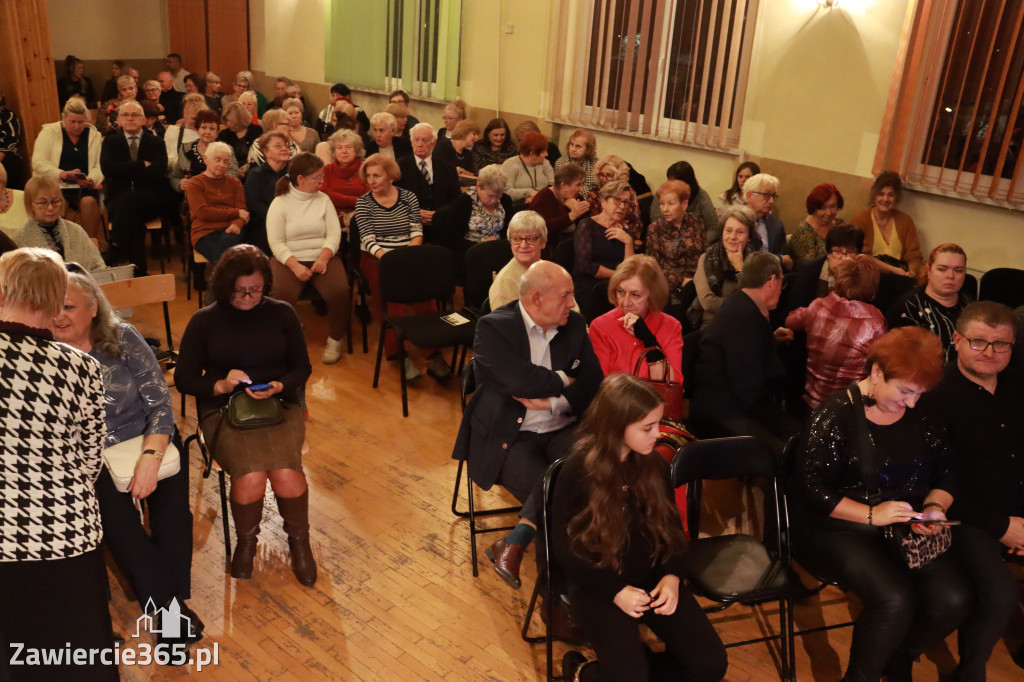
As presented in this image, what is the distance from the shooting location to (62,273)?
2322 mm

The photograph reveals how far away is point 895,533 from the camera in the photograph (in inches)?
114

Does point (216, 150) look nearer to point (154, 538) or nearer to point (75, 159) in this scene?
point (75, 159)

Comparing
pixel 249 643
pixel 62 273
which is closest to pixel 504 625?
pixel 249 643

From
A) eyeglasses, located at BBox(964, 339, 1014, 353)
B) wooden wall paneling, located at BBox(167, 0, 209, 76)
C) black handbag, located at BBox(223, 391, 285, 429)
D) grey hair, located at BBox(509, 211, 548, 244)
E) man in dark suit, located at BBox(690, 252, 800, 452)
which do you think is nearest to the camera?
eyeglasses, located at BBox(964, 339, 1014, 353)

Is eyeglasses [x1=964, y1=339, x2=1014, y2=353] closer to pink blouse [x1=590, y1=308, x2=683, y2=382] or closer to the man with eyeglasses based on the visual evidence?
the man with eyeglasses

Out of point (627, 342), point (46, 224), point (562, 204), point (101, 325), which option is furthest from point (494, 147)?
point (101, 325)

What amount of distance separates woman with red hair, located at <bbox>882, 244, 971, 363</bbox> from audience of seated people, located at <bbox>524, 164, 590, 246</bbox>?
7.96ft

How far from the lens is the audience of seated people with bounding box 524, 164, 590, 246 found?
19.5 ft

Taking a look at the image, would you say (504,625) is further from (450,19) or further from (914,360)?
(450,19)

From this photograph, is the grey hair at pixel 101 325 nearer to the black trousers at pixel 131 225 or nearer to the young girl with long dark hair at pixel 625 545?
the young girl with long dark hair at pixel 625 545

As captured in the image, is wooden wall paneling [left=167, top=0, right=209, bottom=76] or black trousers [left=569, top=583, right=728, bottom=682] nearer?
black trousers [left=569, top=583, right=728, bottom=682]

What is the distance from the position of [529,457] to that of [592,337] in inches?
27.4

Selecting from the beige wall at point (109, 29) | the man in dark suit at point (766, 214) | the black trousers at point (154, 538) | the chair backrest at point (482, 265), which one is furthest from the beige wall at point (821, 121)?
the beige wall at point (109, 29)

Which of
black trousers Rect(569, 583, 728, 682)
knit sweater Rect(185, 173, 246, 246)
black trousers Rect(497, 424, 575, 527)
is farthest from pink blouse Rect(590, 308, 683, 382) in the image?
knit sweater Rect(185, 173, 246, 246)
